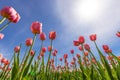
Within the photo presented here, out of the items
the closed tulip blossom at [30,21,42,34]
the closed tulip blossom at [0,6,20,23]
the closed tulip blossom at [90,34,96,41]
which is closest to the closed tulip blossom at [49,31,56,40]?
the closed tulip blossom at [90,34,96,41]

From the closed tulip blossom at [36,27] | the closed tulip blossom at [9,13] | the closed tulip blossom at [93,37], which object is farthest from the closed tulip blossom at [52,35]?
the closed tulip blossom at [9,13]

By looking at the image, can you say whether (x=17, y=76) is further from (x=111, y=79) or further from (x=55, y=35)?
(x=55, y=35)

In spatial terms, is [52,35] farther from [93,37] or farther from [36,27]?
[36,27]

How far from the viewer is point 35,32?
333 cm

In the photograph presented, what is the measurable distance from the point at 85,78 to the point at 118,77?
3.64ft

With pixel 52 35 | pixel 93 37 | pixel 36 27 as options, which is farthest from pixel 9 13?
pixel 93 37

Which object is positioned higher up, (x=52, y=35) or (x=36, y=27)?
(x=52, y=35)

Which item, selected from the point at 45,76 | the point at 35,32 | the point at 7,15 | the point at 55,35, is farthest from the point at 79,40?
the point at 7,15

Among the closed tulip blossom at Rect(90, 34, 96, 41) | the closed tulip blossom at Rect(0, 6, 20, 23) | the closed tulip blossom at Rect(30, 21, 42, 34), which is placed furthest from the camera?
the closed tulip blossom at Rect(90, 34, 96, 41)

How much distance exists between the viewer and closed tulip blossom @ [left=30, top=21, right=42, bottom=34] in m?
3.33

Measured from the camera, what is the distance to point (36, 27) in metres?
3.42

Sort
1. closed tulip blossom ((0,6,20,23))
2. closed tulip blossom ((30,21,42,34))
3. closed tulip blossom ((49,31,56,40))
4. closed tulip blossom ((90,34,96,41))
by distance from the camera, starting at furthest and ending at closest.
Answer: closed tulip blossom ((90,34,96,41)), closed tulip blossom ((49,31,56,40)), closed tulip blossom ((30,21,42,34)), closed tulip blossom ((0,6,20,23))

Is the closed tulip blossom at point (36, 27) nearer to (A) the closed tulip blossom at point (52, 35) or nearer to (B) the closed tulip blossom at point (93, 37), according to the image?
(A) the closed tulip blossom at point (52, 35)

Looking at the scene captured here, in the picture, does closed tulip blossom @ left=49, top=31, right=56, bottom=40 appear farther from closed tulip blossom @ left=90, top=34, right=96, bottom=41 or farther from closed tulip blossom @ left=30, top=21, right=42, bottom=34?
closed tulip blossom @ left=30, top=21, right=42, bottom=34
